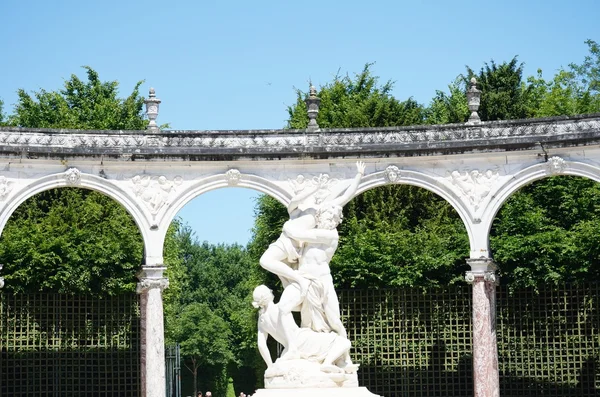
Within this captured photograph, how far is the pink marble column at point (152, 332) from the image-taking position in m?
30.6

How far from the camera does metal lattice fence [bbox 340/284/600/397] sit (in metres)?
34.1

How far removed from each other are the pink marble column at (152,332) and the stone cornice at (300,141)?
2.95m

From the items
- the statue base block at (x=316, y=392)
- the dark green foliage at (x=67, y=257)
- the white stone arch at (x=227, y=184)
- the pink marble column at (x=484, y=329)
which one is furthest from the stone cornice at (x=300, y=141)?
the statue base block at (x=316, y=392)

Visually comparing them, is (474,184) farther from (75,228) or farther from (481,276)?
(75,228)

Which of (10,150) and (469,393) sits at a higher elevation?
(10,150)

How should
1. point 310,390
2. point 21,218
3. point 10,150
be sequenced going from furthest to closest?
1. point 21,218
2. point 10,150
3. point 310,390

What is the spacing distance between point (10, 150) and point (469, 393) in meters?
13.7

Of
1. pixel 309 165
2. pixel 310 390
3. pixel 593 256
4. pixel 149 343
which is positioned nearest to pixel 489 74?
pixel 593 256

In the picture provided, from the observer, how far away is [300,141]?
104 ft

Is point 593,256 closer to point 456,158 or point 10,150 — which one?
point 456,158

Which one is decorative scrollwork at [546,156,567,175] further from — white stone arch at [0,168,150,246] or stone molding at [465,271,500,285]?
white stone arch at [0,168,150,246]

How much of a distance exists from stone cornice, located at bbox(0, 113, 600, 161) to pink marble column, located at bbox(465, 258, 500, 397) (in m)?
2.94

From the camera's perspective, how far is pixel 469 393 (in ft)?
113

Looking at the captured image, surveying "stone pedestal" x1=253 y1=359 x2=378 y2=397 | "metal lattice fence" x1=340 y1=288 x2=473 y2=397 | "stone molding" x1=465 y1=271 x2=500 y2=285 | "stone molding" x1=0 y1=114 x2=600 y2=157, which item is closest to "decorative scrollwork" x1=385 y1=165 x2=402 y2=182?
"stone molding" x1=0 y1=114 x2=600 y2=157
